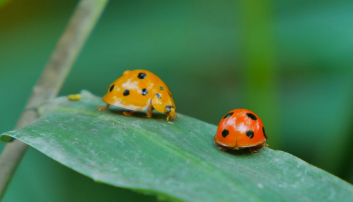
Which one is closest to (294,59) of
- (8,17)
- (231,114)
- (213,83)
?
(213,83)

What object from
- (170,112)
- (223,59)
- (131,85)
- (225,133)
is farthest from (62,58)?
(223,59)

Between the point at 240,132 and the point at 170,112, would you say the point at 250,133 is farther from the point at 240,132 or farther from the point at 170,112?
the point at 170,112

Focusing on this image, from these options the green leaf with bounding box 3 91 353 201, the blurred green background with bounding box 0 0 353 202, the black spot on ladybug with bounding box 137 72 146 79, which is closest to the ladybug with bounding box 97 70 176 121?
the black spot on ladybug with bounding box 137 72 146 79

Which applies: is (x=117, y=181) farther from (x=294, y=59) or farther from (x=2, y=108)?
(x=294, y=59)

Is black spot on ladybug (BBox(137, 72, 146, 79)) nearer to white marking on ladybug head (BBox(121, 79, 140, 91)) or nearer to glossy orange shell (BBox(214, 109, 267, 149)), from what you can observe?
white marking on ladybug head (BBox(121, 79, 140, 91))

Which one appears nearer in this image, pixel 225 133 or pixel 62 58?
pixel 225 133

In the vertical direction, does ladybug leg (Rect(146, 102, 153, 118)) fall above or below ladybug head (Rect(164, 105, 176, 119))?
below
